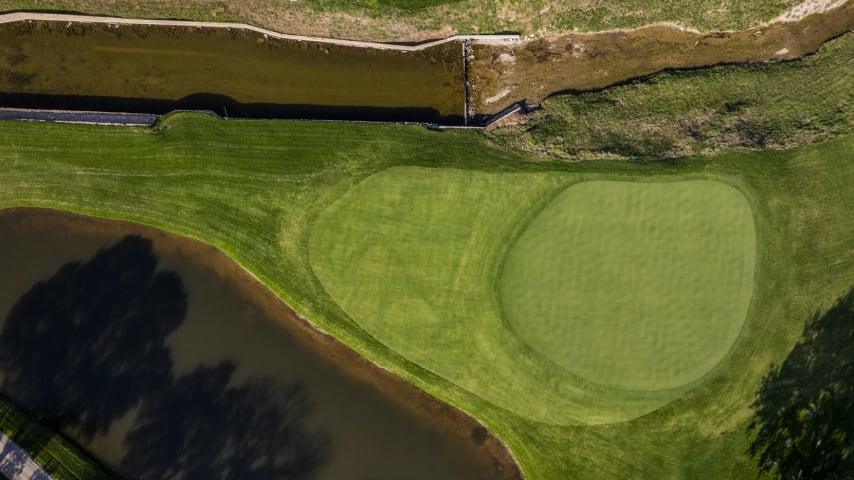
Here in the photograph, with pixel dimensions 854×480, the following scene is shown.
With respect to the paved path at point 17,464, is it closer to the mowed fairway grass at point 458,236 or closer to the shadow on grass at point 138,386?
the shadow on grass at point 138,386

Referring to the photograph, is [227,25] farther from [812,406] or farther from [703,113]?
[812,406]

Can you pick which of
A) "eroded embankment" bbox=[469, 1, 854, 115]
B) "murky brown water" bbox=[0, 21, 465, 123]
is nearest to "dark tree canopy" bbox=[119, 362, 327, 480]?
"murky brown water" bbox=[0, 21, 465, 123]

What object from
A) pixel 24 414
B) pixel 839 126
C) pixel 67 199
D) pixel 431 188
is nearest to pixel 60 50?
pixel 67 199

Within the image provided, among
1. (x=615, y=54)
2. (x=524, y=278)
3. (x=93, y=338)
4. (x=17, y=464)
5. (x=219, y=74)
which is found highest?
(x=615, y=54)

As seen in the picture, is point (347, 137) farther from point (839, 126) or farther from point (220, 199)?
point (839, 126)

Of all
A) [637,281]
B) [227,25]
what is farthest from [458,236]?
[227,25]

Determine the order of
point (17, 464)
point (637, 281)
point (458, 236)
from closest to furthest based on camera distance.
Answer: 1. point (637, 281)
2. point (458, 236)
3. point (17, 464)
